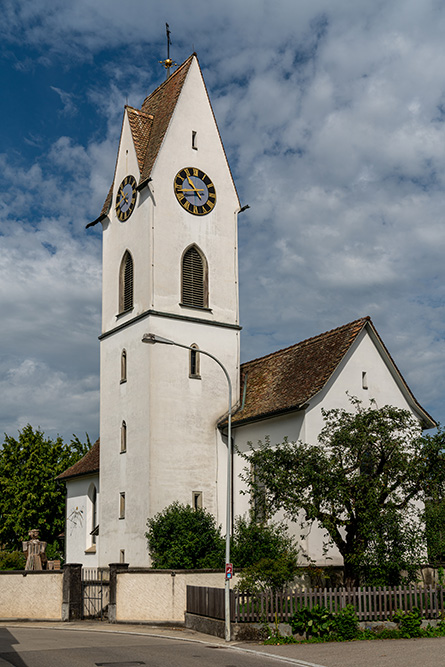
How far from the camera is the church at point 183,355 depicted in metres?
32.7

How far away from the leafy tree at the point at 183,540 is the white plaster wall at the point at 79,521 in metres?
10.8

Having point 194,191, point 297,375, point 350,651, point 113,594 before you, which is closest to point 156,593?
point 113,594

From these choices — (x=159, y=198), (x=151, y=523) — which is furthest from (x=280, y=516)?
(x=159, y=198)

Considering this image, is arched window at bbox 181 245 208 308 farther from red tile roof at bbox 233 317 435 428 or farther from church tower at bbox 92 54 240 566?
red tile roof at bbox 233 317 435 428

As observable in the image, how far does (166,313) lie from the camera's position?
1383 inches

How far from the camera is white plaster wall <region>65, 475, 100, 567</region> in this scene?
42.8 meters

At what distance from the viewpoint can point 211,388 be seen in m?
35.7

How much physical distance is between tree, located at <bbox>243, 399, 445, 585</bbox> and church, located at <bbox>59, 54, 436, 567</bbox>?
4.55m

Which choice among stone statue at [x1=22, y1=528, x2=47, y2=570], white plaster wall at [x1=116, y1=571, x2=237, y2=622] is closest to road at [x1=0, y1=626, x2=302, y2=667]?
white plaster wall at [x1=116, y1=571, x2=237, y2=622]

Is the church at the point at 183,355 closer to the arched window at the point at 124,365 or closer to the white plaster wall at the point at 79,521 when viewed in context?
the arched window at the point at 124,365

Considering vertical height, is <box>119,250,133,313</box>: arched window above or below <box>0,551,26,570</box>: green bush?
above

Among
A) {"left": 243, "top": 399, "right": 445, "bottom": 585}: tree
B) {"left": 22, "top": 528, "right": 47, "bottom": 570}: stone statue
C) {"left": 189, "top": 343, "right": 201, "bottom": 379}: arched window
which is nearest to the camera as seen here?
{"left": 243, "top": 399, "right": 445, "bottom": 585}: tree

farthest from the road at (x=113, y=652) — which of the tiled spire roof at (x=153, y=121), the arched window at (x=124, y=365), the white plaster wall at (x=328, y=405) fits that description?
the tiled spire roof at (x=153, y=121)

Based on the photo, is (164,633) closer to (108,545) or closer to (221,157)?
(108,545)
